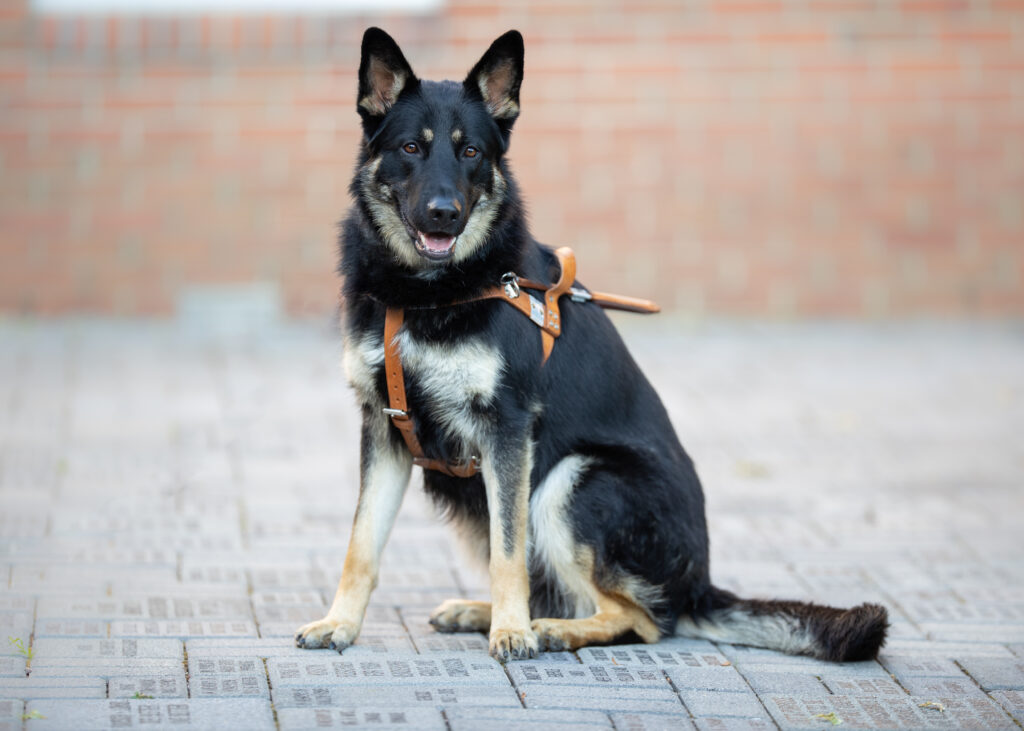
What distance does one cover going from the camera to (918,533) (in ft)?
18.7

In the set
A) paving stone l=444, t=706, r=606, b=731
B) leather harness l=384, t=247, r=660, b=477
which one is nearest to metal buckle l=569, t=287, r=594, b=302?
leather harness l=384, t=247, r=660, b=477

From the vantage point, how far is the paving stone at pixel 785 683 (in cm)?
379

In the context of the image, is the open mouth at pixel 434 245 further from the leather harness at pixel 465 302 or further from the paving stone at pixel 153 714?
the paving stone at pixel 153 714

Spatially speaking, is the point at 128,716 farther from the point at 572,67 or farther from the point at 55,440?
the point at 572,67

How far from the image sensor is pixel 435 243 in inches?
156

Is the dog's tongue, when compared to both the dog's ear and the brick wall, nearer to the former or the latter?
the dog's ear

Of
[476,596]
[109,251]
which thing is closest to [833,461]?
[476,596]

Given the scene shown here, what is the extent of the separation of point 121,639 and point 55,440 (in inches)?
116

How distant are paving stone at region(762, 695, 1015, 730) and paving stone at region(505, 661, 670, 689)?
35 cm

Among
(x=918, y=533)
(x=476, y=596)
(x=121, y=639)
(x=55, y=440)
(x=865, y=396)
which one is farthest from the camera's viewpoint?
(x=865, y=396)

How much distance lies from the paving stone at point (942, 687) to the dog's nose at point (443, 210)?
1973 mm

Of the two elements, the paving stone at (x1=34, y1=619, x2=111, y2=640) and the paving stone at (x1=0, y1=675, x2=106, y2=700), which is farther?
the paving stone at (x1=34, y1=619, x2=111, y2=640)

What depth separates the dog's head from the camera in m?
3.94

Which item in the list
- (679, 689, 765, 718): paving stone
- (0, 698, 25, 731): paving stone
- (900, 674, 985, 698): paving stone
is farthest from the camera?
(900, 674, 985, 698): paving stone
